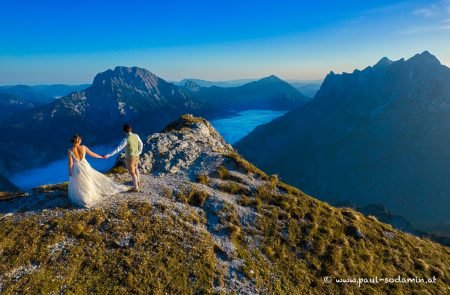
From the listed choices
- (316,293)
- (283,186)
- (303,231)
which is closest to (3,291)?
(316,293)

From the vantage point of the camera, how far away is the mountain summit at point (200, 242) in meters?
16.2

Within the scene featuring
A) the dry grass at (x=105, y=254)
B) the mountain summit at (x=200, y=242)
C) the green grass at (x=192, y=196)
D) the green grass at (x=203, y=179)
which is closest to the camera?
the dry grass at (x=105, y=254)

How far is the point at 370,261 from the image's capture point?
22.7 m

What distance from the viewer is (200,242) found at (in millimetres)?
19719

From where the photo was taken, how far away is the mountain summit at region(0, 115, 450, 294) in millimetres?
16219

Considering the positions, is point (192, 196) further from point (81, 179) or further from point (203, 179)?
point (81, 179)

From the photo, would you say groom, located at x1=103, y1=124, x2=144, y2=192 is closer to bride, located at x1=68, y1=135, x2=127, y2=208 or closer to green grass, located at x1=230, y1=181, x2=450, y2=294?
bride, located at x1=68, y1=135, x2=127, y2=208

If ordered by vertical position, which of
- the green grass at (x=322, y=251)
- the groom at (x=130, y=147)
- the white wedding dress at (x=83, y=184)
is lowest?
the green grass at (x=322, y=251)

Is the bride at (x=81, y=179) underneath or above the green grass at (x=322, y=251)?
above

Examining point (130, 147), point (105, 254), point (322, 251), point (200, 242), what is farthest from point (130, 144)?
point (322, 251)

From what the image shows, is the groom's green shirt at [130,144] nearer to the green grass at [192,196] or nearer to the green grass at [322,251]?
the green grass at [192,196]

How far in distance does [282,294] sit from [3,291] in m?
13.9

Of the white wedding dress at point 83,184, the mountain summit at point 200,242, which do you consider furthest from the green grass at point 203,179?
the white wedding dress at point 83,184

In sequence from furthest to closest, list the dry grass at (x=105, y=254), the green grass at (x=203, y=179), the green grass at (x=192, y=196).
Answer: the green grass at (x=203, y=179) < the green grass at (x=192, y=196) < the dry grass at (x=105, y=254)
